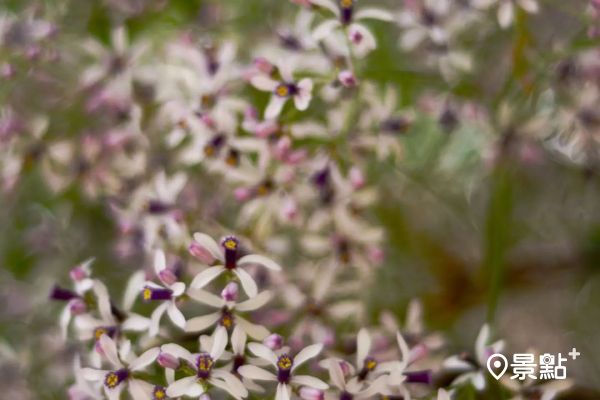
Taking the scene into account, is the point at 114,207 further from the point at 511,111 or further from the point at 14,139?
the point at 511,111

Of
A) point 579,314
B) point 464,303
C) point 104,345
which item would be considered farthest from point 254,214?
point 579,314

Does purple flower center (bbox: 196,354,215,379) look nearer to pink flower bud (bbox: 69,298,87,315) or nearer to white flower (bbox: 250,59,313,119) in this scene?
pink flower bud (bbox: 69,298,87,315)

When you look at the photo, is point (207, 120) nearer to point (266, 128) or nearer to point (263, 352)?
point (266, 128)

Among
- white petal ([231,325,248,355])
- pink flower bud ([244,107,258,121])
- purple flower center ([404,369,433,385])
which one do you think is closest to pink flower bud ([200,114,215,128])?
pink flower bud ([244,107,258,121])

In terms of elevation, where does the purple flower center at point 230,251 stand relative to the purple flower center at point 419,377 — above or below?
above

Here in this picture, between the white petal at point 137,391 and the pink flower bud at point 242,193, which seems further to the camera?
the pink flower bud at point 242,193

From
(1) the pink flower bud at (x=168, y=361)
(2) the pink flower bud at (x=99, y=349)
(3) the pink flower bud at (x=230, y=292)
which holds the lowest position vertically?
(1) the pink flower bud at (x=168, y=361)

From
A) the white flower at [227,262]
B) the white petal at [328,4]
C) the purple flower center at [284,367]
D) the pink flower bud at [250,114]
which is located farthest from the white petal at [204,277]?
the white petal at [328,4]

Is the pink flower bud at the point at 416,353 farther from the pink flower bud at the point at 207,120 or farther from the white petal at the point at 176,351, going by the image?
the pink flower bud at the point at 207,120
